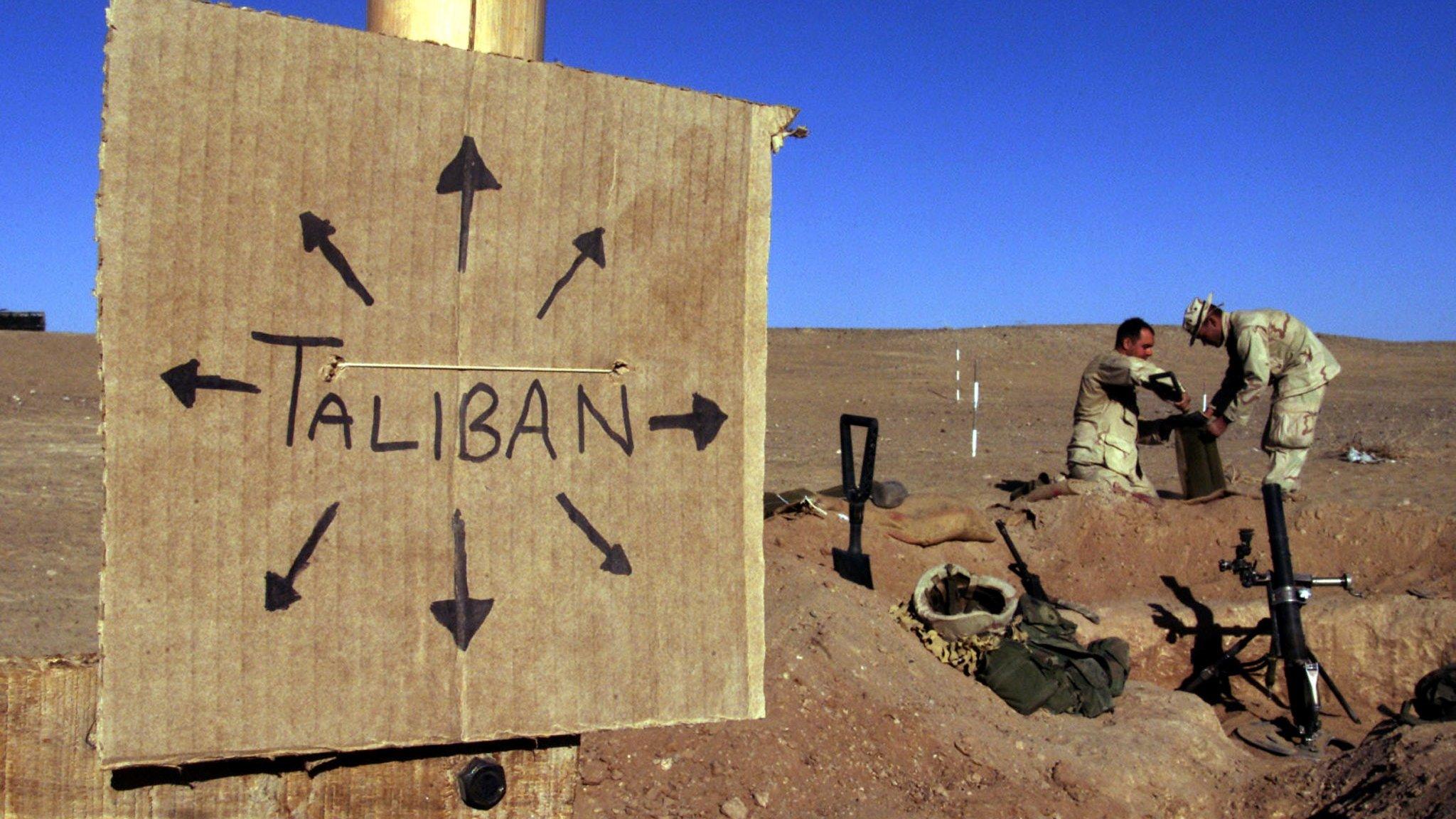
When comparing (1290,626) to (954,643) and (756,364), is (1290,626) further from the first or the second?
(756,364)

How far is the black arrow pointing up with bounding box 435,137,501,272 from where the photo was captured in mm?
1935

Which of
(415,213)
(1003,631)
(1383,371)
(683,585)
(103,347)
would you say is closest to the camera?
(103,347)

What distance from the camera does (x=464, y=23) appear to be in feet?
6.54

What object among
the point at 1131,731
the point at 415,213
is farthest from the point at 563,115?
the point at 1131,731

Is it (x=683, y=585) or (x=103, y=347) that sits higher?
(x=103, y=347)

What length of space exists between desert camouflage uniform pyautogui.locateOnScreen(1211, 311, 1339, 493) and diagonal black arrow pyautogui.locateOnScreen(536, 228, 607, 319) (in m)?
7.17

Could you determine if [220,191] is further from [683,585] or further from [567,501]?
[683,585]

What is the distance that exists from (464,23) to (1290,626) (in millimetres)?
5249

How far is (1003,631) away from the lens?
232 inches

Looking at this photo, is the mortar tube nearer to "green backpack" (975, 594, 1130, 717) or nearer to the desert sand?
the desert sand

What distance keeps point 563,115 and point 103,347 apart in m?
0.77

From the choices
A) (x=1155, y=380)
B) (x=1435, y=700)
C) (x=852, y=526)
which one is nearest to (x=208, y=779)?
(x=852, y=526)

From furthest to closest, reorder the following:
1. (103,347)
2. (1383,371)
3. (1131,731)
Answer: (1383,371) → (1131,731) → (103,347)

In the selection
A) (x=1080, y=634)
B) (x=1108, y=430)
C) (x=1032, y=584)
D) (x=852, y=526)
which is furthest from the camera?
(x=1108, y=430)
